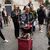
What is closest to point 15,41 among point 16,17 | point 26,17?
point 16,17

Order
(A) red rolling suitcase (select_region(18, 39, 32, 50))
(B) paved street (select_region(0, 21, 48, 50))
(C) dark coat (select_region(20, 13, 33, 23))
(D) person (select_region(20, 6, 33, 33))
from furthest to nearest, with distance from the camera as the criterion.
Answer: (C) dark coat (select_region(20, 13, 33, 23)) < (D) person (select_region(20, 6, 33, 33)) < (B) paved street (select_region(0, 21, 48, 50)) < (A) red rolling suitcase (select_region(18, 39, 32, 50))

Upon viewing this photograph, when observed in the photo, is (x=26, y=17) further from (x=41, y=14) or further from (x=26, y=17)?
(x=41, y=14)

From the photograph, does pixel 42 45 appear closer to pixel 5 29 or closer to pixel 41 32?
pixel 41 32

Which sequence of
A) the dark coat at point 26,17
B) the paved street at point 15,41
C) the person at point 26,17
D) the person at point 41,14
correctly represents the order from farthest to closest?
the person at point 41,14 → the dark coat at point 26,17 → the person at point 26,17 → the paved street at point 15,41

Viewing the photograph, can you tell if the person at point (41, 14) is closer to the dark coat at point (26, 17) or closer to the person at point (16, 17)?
the dark coat at point (26, 17)

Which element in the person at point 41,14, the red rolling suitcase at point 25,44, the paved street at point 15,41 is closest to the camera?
the red rolling suitcase at point 25,44

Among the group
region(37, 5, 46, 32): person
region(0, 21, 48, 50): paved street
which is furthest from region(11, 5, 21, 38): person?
region(37, 5, 46, 32): person

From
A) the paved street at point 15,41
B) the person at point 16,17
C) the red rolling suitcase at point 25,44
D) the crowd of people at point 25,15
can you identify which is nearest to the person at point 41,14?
the crowd of people at point 25,15

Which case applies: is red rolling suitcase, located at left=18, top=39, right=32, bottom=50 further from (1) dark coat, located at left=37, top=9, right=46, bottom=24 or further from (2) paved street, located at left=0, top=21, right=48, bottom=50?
(1) dark coat, located at left=37, top=9, right=46, bottom=24

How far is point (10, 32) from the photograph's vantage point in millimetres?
12680

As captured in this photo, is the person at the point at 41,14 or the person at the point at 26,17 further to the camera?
the person at the point at 41,14

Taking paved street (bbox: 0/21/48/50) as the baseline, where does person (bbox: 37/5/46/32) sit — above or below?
above

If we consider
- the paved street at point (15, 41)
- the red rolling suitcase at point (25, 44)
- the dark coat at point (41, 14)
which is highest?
the dark coat at point (41, 14)

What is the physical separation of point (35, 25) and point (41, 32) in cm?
49
